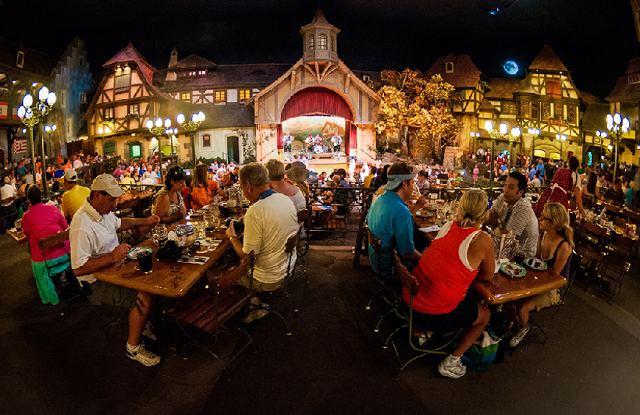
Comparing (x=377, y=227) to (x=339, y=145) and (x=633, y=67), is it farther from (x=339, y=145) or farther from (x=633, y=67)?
(x=633, y=67)

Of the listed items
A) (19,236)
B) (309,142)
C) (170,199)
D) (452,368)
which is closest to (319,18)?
(309,142)

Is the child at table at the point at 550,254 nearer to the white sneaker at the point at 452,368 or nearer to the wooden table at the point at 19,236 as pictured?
the white sneaker at the point at 452,368

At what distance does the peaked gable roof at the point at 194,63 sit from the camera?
30.6 metres

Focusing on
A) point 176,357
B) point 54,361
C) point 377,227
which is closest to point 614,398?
point 377,227

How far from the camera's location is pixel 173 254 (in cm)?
373

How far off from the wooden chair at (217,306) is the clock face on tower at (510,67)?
36688 mm

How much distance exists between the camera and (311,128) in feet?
86.2

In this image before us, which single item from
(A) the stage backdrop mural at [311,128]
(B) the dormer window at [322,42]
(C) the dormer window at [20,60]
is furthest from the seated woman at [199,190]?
(C) the dormer window at [20,60]

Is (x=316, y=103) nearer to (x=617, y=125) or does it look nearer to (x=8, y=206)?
(x=617, y=125)

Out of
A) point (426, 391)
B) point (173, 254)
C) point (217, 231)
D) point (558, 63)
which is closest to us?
point (426, 391)

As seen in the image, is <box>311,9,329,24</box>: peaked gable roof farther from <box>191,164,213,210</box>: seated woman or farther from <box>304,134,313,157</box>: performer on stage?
<box>191,164,213,210</box>: seated woman

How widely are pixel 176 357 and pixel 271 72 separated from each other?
30484mm

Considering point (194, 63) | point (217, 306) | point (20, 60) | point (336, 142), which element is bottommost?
point (217, 306)

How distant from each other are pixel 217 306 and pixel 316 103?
21783 millimetres
